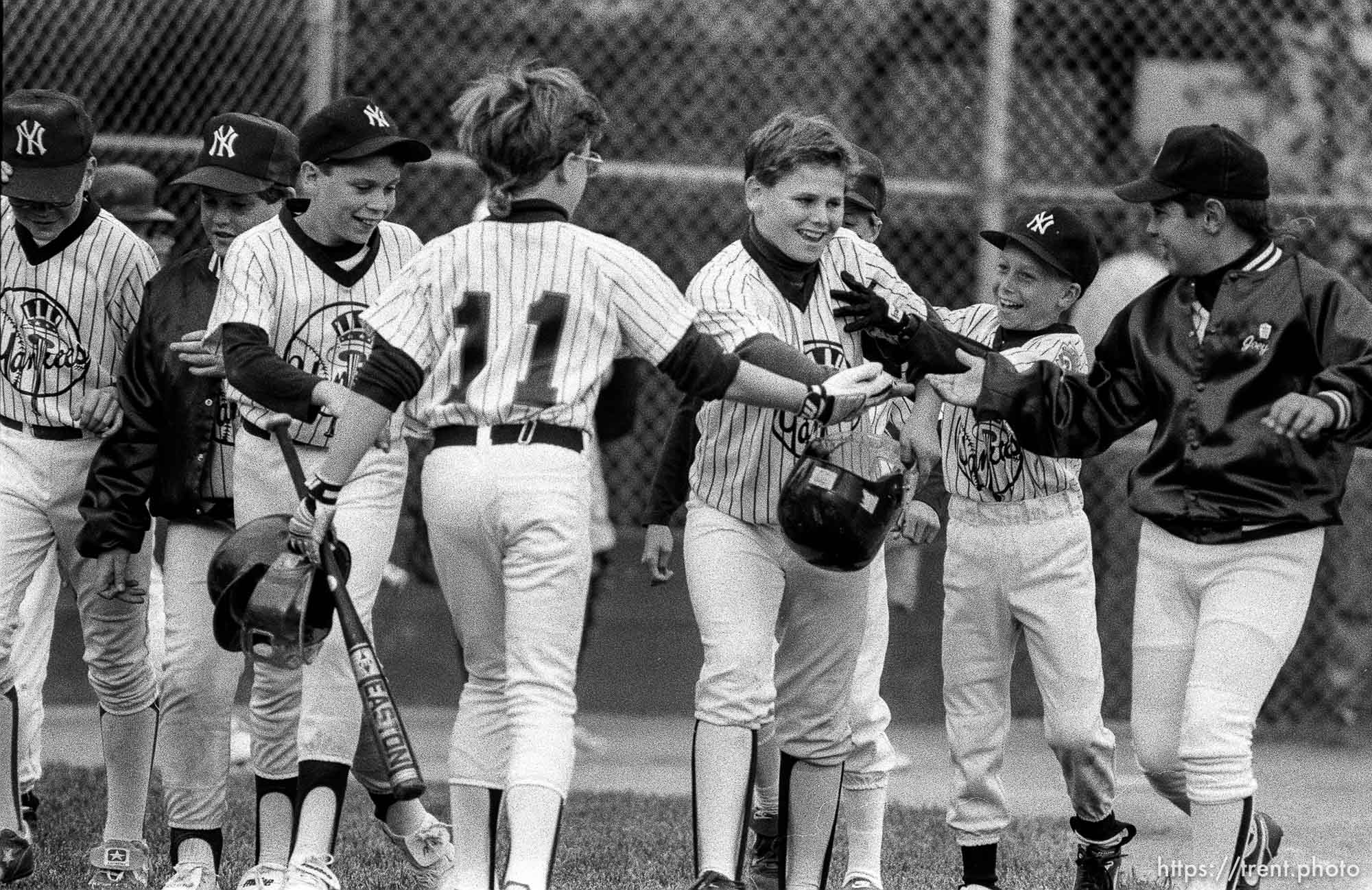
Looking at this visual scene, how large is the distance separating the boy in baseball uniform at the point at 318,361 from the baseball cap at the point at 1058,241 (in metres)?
1.53

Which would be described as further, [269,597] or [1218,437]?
[1218,437]

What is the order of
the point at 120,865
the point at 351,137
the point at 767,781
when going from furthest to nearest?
the point at 767,781
the point at 120,865
the point at 351,137

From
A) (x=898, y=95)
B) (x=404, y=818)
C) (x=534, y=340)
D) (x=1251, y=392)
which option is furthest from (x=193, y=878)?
(x=898, y=95)

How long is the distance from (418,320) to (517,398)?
287mm

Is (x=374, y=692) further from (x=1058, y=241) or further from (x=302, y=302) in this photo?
(x=1058, y=241)

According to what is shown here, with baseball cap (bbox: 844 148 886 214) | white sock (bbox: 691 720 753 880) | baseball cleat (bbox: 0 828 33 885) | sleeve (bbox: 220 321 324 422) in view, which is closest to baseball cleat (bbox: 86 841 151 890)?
baseball cleat (bbox: 0 828 33 885)

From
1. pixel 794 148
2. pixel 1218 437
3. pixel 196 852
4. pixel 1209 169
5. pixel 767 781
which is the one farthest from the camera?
pixel 767 781

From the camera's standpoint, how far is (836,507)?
4.14 m

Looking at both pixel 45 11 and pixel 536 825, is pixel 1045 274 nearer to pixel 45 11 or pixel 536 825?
pixel 536 825

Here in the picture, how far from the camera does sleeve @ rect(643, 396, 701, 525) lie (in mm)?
4758

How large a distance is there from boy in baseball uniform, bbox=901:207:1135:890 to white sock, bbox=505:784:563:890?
1.29m

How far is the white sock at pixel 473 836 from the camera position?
4117mm

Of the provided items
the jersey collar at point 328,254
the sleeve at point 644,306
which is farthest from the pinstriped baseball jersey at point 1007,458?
the jersey collar at point 328,254

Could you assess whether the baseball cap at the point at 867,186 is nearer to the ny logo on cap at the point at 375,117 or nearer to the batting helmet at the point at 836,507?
the batting helmet at the point at 836,507
